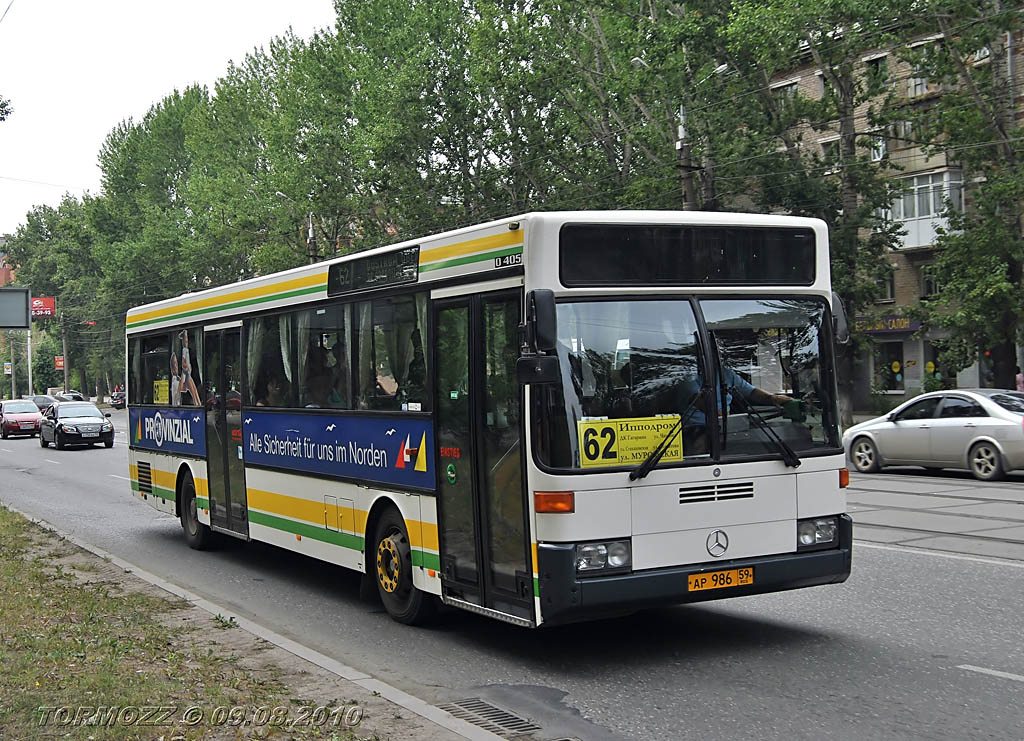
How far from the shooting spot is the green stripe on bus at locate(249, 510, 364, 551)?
9.79 metres

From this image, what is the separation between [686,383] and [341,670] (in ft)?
8.91

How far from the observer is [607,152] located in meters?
42.0

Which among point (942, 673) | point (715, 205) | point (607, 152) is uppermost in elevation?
point (607, 152)

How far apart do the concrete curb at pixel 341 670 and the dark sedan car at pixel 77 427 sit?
1131 inches

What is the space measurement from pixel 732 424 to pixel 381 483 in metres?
2.99

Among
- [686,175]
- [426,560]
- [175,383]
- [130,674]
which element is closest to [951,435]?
[686,175]

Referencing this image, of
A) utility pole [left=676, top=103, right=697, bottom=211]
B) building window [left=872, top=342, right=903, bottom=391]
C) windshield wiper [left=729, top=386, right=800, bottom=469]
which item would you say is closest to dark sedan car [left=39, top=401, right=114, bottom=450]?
utility pole [left=676, top=103, right=697, bottom=211]

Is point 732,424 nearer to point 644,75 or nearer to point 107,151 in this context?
point 644,75

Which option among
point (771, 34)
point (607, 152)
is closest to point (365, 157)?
point (607, 152)

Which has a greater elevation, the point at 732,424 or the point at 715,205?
the point at 715,205

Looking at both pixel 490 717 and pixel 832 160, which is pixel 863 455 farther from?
pixel 490 717

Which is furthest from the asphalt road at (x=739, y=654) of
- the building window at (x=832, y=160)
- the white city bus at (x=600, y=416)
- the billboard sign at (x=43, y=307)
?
the billboard sign at (x=43, y=307)

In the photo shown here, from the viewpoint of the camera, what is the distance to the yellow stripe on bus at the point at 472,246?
7566mm
